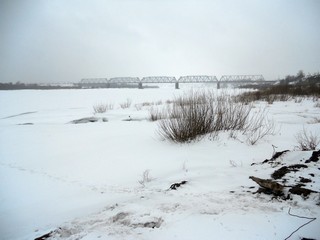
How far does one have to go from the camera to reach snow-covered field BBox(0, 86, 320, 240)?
181 centimetres

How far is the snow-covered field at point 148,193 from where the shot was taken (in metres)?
1.81

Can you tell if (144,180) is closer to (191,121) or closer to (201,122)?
(191,121)

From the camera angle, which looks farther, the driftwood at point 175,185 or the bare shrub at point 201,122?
the bare shrub at point 201,122

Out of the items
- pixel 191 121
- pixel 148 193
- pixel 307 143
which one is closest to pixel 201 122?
pixel 191 121

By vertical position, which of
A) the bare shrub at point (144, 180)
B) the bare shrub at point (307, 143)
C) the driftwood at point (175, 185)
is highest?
the bare shrub at point (307, 143)

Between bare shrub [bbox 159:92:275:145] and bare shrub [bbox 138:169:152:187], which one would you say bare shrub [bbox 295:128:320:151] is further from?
bare shrub [bbox 138:169:152:187]

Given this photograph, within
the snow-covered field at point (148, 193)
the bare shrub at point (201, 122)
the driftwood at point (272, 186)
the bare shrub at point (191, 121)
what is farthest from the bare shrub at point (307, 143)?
the bare shrub at point (191, 121)

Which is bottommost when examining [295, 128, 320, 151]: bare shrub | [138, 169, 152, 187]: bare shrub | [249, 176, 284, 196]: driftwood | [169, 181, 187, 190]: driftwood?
[138, 169, 152, 187]: bare shrub

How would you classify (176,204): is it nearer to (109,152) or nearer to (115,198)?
(115,198)

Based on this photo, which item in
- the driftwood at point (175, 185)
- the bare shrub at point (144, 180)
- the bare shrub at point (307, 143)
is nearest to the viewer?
the driftwood at point (175, 185)

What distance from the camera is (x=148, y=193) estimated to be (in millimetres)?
2602

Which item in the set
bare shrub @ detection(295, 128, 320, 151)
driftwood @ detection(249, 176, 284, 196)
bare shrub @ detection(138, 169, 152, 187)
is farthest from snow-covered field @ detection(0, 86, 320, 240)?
bare shrub @ detection(295, 128, 320, 151)

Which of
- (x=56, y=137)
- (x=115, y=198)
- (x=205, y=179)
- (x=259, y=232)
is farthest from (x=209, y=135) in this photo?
(x=56, y=137)

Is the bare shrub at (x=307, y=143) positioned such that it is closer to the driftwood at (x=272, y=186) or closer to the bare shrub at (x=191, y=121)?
the driftwood at (x=272, y=186)
